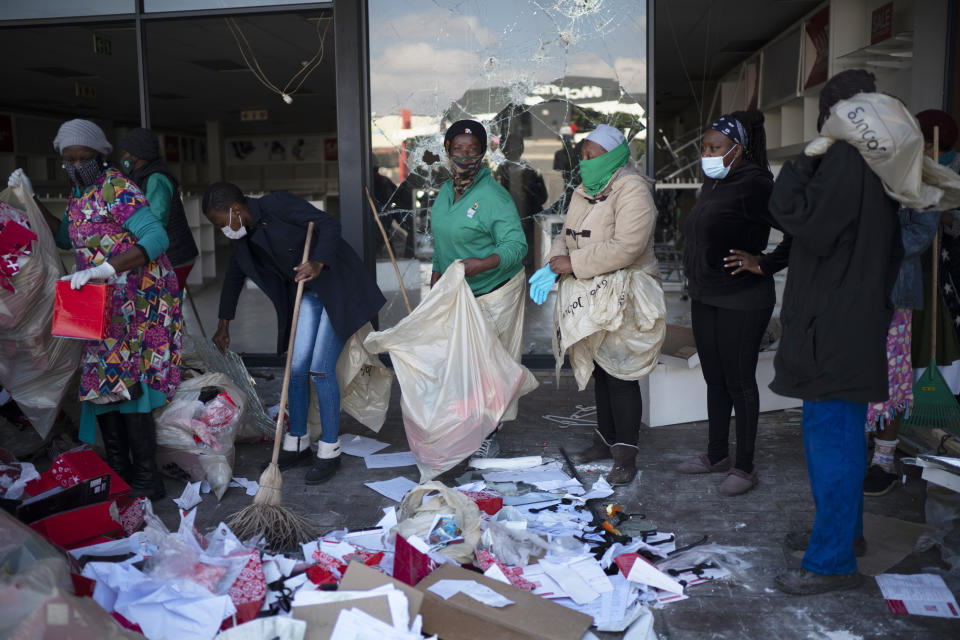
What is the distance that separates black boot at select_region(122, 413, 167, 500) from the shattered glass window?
244 centimetres

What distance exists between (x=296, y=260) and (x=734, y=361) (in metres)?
2.00

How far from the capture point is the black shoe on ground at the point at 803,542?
280 cm

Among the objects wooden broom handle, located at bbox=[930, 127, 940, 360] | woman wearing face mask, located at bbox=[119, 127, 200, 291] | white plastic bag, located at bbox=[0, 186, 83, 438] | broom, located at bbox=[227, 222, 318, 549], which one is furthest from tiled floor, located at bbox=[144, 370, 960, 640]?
woman wearing face mask, located at bbox=[119, 127, 200, 291]

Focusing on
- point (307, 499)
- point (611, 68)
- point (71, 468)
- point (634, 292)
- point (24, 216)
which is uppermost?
point (611, 68)

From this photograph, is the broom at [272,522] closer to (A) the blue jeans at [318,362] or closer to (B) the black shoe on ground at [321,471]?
(B) the black shoe on ground at [321,471]

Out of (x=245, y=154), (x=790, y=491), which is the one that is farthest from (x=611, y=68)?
(x=245, y=154)

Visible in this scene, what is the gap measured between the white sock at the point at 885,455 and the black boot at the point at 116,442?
3343mm

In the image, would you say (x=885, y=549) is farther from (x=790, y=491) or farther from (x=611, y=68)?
(x=611, y=68)

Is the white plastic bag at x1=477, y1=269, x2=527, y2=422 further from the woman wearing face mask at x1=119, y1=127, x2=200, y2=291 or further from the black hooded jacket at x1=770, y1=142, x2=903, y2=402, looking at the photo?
the woman wearing face mask at x1=119, y1=127, x2=200, y2=291

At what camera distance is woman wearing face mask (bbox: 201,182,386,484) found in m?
3.58

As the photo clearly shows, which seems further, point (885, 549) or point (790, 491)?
point (790, 491)

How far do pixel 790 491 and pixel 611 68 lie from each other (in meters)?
3.07

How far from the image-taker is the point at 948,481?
2689 millimetres

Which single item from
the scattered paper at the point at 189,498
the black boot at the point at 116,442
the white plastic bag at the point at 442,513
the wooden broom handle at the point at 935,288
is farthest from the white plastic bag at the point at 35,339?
the wooden broom handle at the point at 935,288
